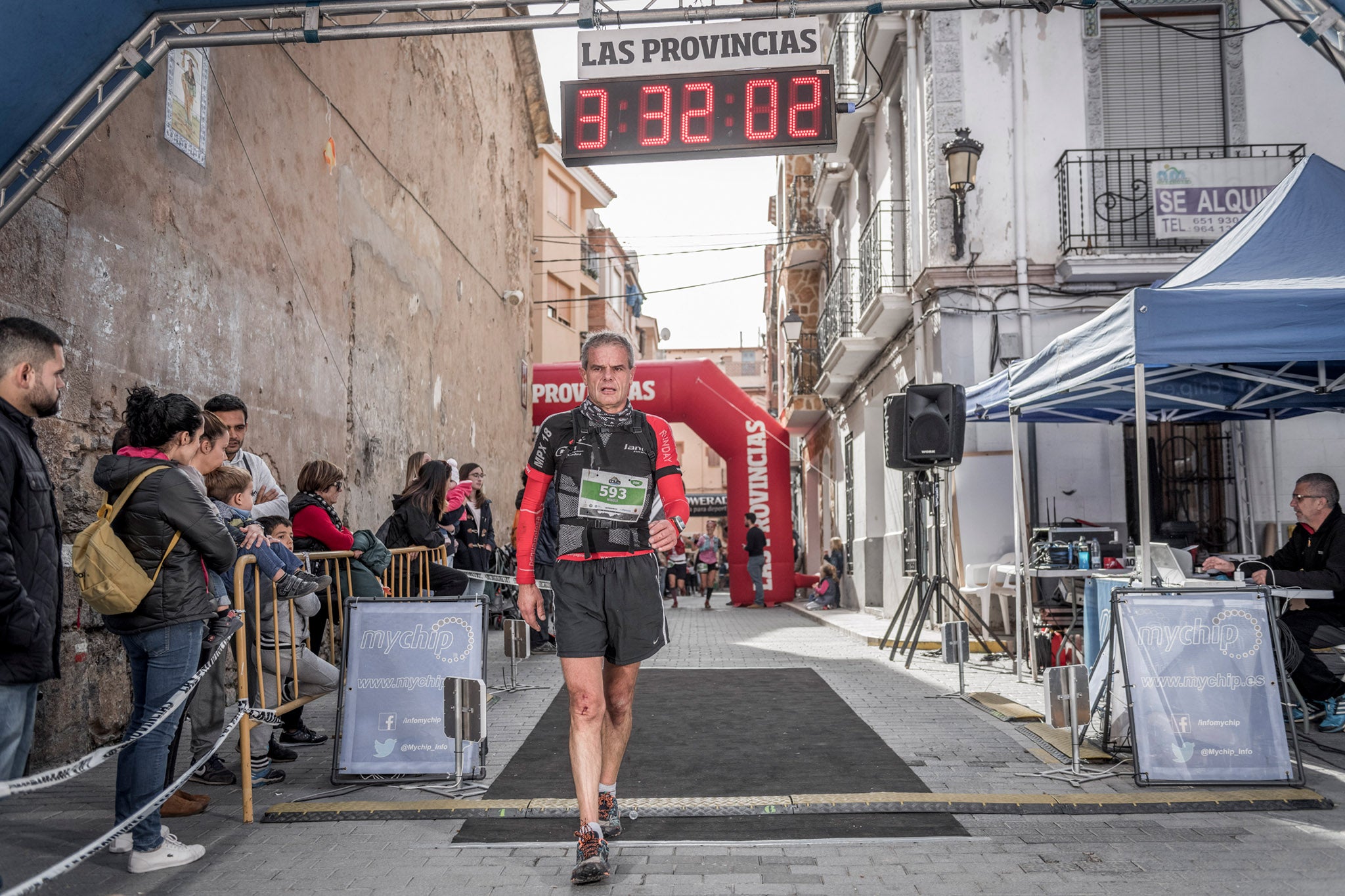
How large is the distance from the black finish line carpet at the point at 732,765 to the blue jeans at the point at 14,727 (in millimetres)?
1673

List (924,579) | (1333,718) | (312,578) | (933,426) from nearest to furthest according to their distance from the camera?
(312,578) → (1333,718) → (933,426) → (924,579)

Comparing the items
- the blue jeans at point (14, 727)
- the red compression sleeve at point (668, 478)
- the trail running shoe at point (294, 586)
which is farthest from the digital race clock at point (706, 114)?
the blue jeans at point (14, 727)

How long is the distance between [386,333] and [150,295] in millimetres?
5460

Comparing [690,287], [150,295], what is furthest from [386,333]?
[690,287]

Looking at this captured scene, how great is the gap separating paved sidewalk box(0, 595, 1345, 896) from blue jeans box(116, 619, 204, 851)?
0.22 metres

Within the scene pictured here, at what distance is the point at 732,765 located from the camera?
5742mm

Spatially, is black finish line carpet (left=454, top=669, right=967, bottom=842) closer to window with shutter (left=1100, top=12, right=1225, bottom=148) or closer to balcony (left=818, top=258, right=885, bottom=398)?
window with shutter (left=1100, top=12, right=1225, bottom=148)

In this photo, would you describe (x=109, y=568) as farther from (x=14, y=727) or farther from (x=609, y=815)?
(x=609, y=815)

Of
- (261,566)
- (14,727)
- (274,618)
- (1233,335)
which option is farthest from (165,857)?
(1233,335)

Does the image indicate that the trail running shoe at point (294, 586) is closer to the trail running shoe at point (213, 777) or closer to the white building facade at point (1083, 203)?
the trail running shoe at point (213, 777)

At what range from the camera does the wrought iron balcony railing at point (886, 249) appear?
14.8 meters

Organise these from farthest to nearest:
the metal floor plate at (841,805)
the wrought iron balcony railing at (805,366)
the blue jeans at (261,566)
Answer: the wrought iron balcony railing at (805,366) < the blue jeans at (261,566) < the metal floor plate at (841,805)

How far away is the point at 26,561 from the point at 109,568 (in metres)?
0.42

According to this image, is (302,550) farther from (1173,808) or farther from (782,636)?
(782,636)
